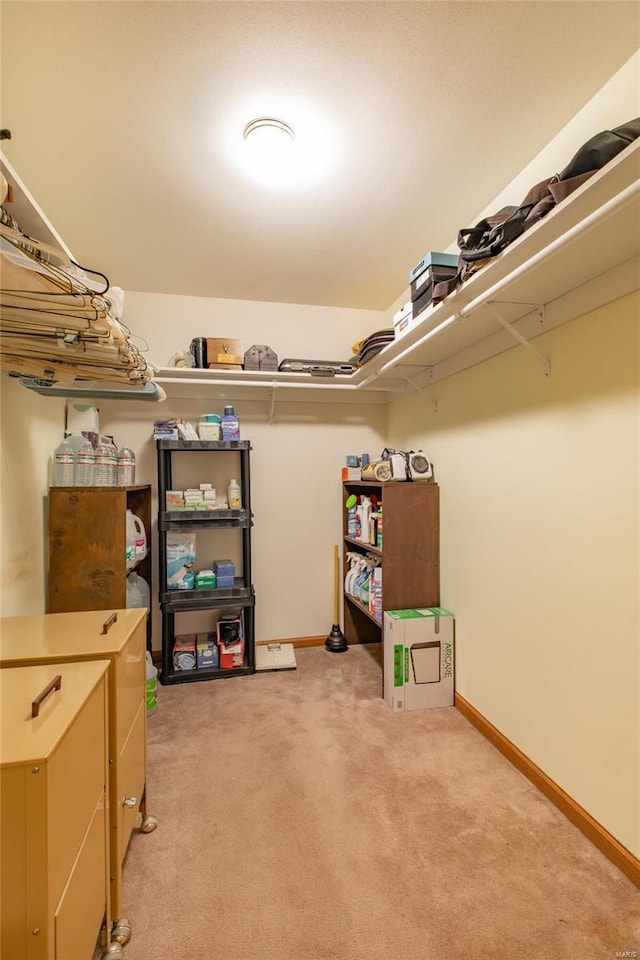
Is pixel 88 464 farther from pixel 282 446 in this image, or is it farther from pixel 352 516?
pixel 352 516

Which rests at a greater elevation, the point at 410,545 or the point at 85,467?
the point at 85,467

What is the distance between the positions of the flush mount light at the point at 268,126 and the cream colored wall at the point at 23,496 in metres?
1.36

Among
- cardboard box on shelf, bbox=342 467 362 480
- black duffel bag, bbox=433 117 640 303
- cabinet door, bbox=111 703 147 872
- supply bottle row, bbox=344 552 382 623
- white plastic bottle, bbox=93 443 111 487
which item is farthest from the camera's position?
cardboard box on shelf, bbox=342 467 362 480

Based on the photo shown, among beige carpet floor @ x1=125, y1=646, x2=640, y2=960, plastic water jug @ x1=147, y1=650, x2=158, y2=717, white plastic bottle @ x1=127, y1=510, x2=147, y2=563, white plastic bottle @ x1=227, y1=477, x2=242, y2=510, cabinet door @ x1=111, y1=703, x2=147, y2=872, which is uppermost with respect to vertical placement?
white plastic bottle @ x1=227, y1=477, x2=242, y2=510

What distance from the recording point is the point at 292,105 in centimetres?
145

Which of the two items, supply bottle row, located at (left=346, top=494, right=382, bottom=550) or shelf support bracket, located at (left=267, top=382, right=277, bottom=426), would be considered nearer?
supply bottle row, located at (left=346, top=494, right=382, bottom=550)

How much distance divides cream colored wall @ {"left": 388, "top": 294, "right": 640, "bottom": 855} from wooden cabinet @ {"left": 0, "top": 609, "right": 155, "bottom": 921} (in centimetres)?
152

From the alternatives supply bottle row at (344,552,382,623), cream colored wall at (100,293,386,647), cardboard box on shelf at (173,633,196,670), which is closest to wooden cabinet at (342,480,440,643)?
supply bottle row at (344,552,382,623)

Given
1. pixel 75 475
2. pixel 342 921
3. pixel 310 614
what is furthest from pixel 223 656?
pixel 342 921

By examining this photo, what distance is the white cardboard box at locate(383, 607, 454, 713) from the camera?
225 centimetres

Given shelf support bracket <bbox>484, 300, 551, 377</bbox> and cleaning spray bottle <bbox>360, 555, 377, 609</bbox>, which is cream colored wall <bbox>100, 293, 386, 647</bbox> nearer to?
cleaning spray bottle <bbox>360, 555, 377, 609</bbox>

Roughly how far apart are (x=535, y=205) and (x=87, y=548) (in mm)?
2269

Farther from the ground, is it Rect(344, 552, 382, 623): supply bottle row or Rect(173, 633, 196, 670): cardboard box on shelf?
Rect(344, 552, 382, 623): supply bottle row

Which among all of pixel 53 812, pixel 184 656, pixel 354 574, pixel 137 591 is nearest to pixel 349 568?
pixel 354 574
